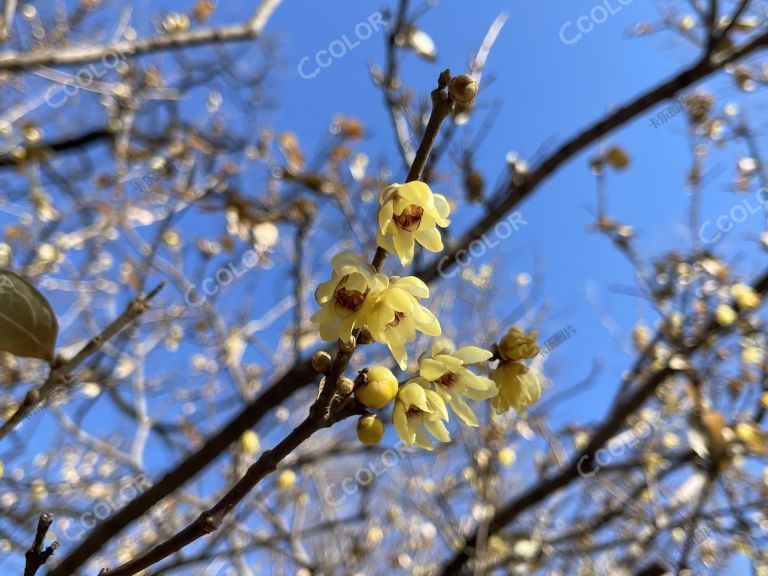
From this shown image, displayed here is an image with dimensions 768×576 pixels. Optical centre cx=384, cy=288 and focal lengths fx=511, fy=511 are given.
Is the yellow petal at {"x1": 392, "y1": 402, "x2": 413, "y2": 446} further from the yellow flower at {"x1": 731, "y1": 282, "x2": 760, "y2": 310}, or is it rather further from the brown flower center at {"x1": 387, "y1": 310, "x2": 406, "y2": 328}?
the yellow flower at {"x1": 731, "y1": 282, "x2": 760, "y2": 310}

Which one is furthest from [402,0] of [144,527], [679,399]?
[144,527]

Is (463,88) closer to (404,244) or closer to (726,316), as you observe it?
(404,244)

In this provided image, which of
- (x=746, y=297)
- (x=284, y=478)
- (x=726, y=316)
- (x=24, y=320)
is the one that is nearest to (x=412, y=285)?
(x=24, y=320)

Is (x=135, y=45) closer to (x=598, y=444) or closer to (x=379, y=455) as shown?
(x=379, y=455)

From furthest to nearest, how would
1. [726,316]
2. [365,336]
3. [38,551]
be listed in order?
[726,316], [365,336], [38,551]

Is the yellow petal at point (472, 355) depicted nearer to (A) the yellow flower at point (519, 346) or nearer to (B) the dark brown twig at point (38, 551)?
(A) the yellow flower at point (519, 346)

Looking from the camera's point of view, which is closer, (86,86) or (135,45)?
(86,86)

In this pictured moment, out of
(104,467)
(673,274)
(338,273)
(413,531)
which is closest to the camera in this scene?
(338,273)
